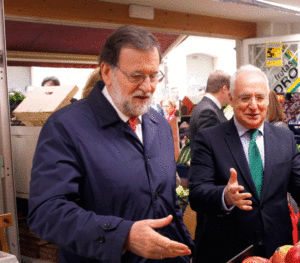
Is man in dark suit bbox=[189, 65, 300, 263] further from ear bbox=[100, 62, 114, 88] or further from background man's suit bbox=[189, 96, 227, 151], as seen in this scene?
background man's suit bbox=[189, 96, 227, 151]

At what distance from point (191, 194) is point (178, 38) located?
6127 mm

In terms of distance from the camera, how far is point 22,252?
3.65m

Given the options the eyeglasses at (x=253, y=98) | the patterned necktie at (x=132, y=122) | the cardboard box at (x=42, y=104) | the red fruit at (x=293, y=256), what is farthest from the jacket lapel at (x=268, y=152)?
the cardboard box at (x=42, y=104)

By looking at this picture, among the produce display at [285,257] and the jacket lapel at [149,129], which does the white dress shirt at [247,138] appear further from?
the produce display at [285,257]

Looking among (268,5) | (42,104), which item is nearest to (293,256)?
(42,104)

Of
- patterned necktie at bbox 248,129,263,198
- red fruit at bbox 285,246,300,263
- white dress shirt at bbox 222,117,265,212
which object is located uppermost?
white dress shirt at bbox 222,117,265,212

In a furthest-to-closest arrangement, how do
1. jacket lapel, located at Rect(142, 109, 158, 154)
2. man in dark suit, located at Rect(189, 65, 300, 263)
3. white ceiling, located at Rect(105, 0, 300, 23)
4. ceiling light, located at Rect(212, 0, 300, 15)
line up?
white ceiling, located at Rect(105, 0, 300, 23) → ceiling light, located at Rect(212, 0, 300, 15) → man in dark suit, located at Rect(189, 65, 300, 263) → jacket lapel, located at Rect(142, 109, 158, 154)

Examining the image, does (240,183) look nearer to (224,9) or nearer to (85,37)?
(224,9)

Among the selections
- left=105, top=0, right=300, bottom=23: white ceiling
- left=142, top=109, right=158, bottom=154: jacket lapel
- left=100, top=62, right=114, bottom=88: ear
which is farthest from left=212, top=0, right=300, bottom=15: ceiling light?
left=100, top=62, right=114, bottom=88: ear

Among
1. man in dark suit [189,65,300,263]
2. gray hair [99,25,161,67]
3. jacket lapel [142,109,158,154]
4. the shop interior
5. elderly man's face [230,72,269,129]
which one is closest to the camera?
gray hair [99,25,161,67]

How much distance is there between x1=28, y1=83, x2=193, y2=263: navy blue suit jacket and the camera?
116 centimetres

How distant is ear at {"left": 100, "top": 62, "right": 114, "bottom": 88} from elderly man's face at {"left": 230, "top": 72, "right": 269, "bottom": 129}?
0.73 meters

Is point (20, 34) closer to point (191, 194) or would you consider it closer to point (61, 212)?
point (191, 194)

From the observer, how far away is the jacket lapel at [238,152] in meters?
1.81
